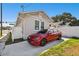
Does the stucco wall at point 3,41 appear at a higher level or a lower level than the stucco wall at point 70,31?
lower

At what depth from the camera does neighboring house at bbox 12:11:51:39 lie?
601cm

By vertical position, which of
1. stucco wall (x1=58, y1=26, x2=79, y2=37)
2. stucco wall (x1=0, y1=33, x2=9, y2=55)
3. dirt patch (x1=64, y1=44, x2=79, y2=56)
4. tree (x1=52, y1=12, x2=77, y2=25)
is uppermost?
tree (x1=52, y1=12, x2=77, y2=25)

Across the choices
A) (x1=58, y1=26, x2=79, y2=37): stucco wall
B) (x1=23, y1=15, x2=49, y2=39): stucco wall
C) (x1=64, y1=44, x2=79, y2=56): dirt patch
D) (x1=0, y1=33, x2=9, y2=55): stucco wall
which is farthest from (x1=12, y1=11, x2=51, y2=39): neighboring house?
(x1=64, y1=44, x2=79, y2=56): dirt patch

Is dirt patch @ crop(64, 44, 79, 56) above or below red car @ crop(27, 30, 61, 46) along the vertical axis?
below

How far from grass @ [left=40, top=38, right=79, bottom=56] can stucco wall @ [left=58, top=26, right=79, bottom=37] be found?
0.34ft

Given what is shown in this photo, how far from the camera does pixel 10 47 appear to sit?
5.99 meters

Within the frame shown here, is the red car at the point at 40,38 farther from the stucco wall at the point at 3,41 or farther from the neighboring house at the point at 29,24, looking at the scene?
the stucco wall at the point at 3,41

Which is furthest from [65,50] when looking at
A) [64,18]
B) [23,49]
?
[23,49]

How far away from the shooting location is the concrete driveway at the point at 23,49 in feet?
19.6

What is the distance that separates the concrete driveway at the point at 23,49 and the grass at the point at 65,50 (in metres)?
0.07

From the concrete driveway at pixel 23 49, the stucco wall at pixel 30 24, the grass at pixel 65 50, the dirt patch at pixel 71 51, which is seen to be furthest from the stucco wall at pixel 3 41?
the dirt patch at pixel 71 51

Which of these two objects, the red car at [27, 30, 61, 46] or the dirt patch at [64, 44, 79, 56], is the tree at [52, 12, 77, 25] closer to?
the red car at [27, 30, 61, 46]

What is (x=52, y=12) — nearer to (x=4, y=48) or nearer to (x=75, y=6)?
(x=75, y=6)

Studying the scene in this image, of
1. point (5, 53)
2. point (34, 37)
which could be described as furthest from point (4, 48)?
point (34, 37)
